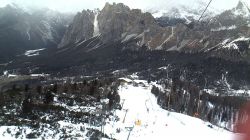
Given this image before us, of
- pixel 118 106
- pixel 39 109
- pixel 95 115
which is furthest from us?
pixel 118 106

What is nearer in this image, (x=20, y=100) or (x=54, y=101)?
(x=20, y=100)

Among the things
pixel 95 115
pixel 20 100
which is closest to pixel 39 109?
pixel 20 100

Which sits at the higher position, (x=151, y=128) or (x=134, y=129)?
(x=134, y=129)

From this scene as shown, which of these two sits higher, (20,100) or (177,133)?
(20,100)

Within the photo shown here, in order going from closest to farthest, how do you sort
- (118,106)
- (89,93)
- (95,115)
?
(95,115), (118,106), (89,93)

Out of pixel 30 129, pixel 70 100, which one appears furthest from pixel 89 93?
pixel 30 129

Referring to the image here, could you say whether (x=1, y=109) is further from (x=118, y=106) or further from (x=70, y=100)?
(x=118, y=106)

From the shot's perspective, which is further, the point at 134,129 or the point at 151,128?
the point at 151,128

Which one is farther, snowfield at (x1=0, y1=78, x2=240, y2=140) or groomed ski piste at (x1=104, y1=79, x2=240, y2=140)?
groomed ski piste at (x1=104, y1=79, x2=240, y2=140)

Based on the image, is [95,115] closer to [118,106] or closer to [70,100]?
[70,100]

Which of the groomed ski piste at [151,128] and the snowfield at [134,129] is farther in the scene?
the groomed ski piste at [151,128]
